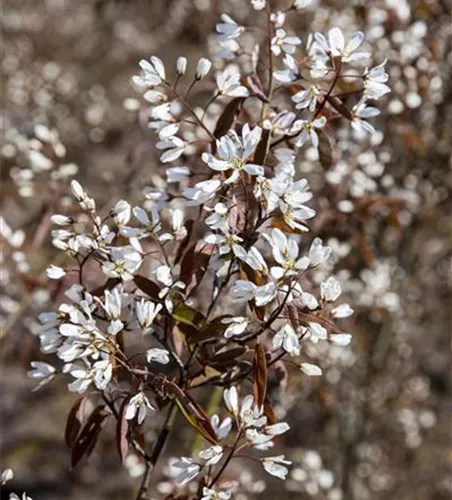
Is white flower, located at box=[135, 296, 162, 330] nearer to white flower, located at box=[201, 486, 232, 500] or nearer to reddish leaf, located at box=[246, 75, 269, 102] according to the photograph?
white flower, located at box=[201, 486, 232, 500]

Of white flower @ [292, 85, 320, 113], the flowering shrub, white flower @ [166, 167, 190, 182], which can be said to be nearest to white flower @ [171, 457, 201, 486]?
the flowering shrub

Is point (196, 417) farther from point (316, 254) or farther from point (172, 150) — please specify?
point (172, 150)

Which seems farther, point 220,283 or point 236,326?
point 220,283

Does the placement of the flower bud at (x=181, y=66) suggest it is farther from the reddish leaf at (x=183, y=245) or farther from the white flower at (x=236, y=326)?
the white flower at (x=236, y=326)

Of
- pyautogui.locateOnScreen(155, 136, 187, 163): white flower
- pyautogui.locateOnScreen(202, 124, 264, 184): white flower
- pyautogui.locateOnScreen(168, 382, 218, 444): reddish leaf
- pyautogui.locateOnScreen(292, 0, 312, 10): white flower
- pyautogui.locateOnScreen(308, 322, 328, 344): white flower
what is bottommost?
pyautogui.locateOnScreen(168, 382, 218, 444): reddish leaf

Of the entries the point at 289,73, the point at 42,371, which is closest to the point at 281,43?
the point at 289,73

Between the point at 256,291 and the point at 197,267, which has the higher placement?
the point at 256,291

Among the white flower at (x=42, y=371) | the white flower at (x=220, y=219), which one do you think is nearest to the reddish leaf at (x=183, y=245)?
the white flower at (x=220, y=219)
